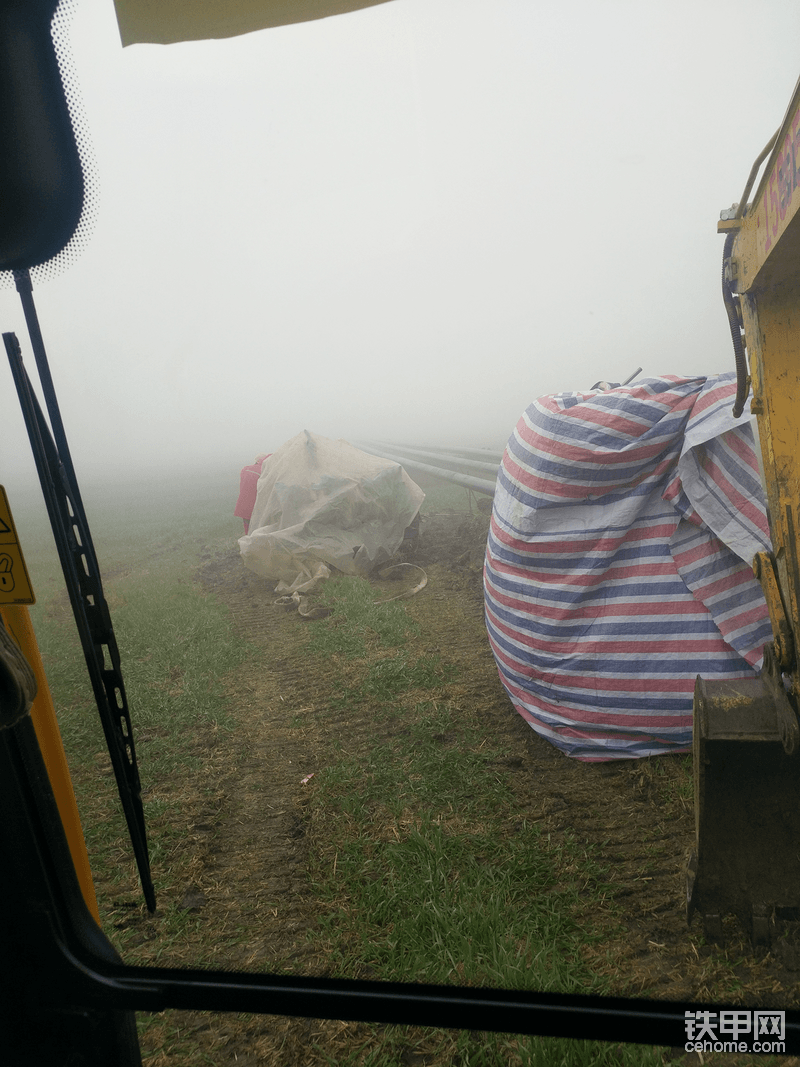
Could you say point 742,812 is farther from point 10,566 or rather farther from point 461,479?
point 461,479

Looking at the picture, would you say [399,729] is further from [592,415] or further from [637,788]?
[592,415]

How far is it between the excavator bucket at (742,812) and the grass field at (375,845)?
264mm

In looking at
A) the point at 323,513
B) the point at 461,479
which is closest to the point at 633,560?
the point at 461,479

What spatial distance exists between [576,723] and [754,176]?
1605mm

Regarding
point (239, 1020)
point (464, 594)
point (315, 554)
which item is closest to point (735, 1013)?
point (239, 1020)

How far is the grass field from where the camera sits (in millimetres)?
1211

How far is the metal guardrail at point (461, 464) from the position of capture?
2.99 meters

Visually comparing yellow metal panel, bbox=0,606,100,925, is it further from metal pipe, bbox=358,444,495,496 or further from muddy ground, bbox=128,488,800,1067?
metal pipe, bbox=358,444,495,496

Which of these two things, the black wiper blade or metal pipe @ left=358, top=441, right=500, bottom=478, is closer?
the black wiper blade

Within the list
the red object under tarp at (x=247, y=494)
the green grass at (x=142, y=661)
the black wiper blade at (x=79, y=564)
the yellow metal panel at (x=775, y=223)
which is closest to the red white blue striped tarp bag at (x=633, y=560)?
the yellow metal panel at (x=775, y=223)

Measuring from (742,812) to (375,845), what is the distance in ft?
3.16

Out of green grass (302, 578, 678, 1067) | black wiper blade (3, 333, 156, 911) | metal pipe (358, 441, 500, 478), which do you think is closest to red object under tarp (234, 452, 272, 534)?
metal pipe (358, 441, 500, 478)

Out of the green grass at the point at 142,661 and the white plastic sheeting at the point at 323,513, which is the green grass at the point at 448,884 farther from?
the white plastic sheeting at the point at 323,513

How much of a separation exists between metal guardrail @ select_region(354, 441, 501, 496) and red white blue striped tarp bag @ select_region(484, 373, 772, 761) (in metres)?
0.69
